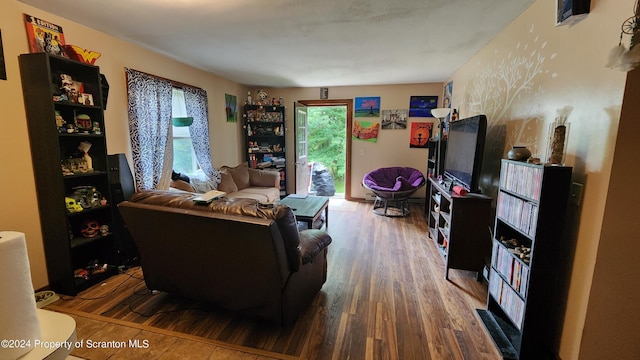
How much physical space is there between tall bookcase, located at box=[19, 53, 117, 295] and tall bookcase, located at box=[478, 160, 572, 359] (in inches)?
129

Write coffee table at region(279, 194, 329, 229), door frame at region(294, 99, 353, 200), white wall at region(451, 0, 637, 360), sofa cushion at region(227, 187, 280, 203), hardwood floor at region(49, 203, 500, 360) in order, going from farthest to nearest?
door frame at region(294, 99, 353, 200) < sofa cushion at region(227, 187, 280, 203) < coffee table at region(279, 194, 329, 229) < hardwood floor at region(49, 203, 500, 360) < white wall at region(451, 0, 637, 360)

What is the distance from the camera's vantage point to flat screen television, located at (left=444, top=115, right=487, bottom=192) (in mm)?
2415

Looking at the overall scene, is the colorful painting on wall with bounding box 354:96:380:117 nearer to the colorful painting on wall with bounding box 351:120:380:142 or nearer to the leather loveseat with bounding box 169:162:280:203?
the colorful painting on wall with bounding box 351:120:380:142

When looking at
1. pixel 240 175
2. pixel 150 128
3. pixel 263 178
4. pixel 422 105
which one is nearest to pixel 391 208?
pixel 422 105

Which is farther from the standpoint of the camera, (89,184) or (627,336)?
(89,184)

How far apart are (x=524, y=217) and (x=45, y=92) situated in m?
3.44

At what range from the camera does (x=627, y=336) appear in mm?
1438

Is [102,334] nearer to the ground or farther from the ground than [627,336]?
nearer to the ground

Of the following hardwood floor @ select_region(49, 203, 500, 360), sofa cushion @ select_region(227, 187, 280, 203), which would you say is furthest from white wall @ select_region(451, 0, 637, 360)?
sofa cushion @ select_region(227, 187, 280, 203)

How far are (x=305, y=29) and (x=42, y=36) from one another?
2127 millimetres

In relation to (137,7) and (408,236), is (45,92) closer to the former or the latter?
(137,7)

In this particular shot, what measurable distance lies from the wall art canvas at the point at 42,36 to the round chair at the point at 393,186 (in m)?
4.04

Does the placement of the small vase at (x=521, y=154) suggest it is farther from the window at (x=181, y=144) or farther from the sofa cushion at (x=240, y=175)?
the sofa cushion at (x=240, y=175)

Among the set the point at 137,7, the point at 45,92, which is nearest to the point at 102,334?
the point at 45,92
